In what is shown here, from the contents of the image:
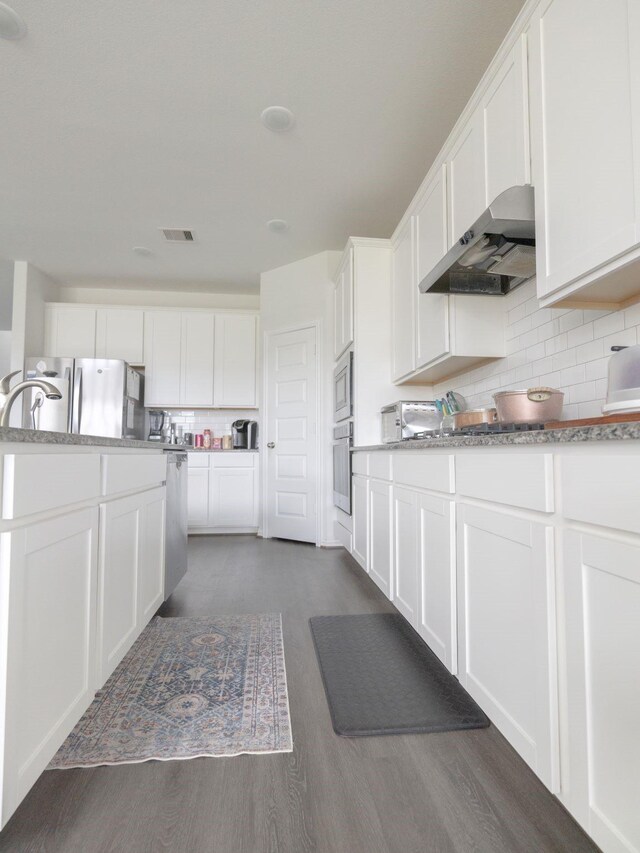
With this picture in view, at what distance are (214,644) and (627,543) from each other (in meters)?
1.78

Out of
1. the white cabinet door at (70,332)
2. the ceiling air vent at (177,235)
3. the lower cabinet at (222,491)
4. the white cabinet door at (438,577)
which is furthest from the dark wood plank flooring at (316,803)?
the white cabinet door at (70,332)

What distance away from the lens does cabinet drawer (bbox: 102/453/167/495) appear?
4.92 ft

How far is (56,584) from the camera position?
3.67ft

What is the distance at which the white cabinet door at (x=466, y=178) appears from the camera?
2010 mm

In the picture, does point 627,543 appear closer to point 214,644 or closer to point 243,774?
point 243,774

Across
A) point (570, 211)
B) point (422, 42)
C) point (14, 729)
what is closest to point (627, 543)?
point (570, 211)

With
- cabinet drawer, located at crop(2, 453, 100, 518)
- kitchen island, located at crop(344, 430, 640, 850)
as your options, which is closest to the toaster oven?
kitchen island, located at crop(344, 430, 640, 850)

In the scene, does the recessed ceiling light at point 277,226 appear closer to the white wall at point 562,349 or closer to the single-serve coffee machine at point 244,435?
the single-serve coffee machine at point 244,435

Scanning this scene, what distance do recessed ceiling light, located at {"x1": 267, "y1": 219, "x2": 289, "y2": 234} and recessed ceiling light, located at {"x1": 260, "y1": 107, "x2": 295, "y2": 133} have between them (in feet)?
3.51

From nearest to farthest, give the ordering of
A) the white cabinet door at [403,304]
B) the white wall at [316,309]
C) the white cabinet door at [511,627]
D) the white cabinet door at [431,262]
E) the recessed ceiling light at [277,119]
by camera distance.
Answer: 1. the white cabinet door at [511,627]
2. the white cabinet door at [431,262]
3. the recessed ceiling light at [277,119]
4. the white cabinet door at [403,304]
5. the white wall at [316,309]

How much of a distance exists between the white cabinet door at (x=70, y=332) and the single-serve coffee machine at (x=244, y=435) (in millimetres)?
1708

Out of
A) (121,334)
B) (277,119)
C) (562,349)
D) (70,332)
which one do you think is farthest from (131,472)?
(70,332)

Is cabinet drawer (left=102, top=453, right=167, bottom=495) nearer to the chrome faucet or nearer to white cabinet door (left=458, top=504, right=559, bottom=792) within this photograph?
the chrome faucet

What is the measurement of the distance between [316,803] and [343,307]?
3238 mm
